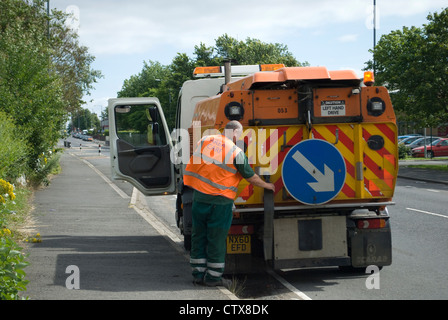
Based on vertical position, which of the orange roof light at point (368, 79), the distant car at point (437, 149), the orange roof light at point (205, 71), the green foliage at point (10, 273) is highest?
the orange roof light at point (205, 71)

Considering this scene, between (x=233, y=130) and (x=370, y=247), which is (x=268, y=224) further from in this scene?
(x=370, y=247)

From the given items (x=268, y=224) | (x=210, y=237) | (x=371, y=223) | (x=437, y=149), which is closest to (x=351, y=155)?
(x=371, y=223)

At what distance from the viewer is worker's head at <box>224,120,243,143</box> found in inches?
280

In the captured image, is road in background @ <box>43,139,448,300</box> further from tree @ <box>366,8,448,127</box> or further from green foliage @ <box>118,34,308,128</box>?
green foliage @ <box>118,34,308,128</box>

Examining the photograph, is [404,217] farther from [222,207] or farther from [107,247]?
[222,207]

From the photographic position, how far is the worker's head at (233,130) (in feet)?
23.3

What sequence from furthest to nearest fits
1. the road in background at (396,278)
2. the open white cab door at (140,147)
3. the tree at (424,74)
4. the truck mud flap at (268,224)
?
the tree at (424,74), the open white cab door at (140,147), the truck mud flap at (268,224), the road in background at (396,278)

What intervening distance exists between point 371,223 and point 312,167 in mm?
1117

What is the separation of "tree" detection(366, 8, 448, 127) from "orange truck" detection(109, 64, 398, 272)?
21.7 m

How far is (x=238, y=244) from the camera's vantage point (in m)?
7.72

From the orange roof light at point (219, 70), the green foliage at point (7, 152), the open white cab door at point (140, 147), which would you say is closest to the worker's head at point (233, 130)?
the open white cab door at point (140, 147)

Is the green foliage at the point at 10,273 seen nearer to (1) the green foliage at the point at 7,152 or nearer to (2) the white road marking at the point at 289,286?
(2) the white road marking at the point at 289,286

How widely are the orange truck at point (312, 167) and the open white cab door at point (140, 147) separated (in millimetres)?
2823
